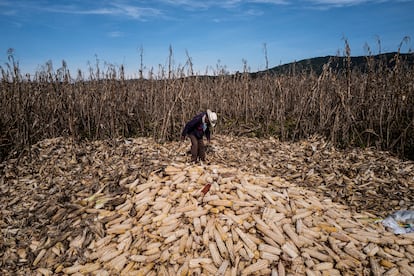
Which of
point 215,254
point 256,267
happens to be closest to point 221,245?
point 215,254

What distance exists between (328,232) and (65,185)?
11.7 feet

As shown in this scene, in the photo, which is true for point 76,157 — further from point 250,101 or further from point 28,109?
point 250,101

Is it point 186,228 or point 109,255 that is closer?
point 109,255

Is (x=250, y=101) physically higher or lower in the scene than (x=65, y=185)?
higher

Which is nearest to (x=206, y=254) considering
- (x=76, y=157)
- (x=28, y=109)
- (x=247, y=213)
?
(x=247, y=213)

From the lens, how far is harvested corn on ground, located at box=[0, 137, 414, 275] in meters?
2.30

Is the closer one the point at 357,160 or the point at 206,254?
the point at 206,254

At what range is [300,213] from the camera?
9.14ft

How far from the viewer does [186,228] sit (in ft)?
8.49

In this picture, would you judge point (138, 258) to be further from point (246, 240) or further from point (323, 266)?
point (323, 266)

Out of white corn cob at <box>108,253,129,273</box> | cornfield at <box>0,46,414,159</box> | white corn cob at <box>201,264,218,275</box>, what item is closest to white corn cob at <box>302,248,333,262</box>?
white corn cob at <box>201,264,218,275</box>

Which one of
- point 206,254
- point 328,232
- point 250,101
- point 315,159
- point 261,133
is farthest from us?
point 250,101

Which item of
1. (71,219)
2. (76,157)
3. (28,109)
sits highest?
(28,109)

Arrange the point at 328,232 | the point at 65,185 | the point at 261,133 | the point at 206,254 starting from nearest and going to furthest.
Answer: the point at 206,254, the point at 328,232, the point at 65,185, the point at 261,133
